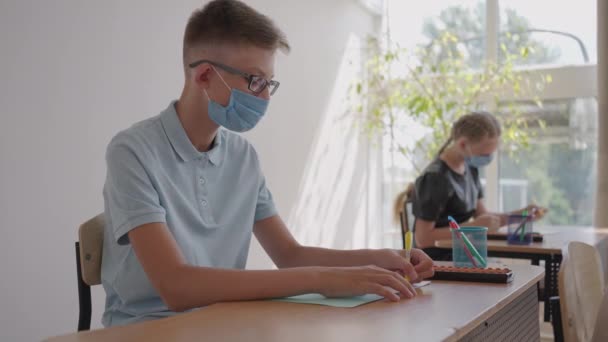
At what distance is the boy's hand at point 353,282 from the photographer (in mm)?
1331

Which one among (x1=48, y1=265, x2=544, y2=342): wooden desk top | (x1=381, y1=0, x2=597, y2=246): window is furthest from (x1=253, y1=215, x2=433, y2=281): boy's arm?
(x1=381, y1=0, x2=597, y2=246): window

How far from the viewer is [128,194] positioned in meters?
1.46

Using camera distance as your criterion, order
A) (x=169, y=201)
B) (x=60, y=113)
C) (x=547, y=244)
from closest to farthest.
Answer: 1. (x=169, y=201)
2. (x=60, y=113)
3. (x=547, y=244)

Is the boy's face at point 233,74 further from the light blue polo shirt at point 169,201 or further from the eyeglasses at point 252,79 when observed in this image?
the light blue polo shirt at point 169,201

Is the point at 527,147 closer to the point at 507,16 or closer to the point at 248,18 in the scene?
the point at 507,16

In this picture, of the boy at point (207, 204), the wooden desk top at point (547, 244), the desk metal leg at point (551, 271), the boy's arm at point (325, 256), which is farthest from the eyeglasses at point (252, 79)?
the desk metal leg at point (551, 271)

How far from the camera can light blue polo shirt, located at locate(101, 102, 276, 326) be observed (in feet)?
4.88

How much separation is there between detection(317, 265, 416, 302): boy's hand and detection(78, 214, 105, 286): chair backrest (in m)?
0.63

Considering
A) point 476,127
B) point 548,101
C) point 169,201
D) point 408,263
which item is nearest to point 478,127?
point 476,127

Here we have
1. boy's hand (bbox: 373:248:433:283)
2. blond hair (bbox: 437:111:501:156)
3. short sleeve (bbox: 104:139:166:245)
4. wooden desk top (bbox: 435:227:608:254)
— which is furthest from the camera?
blond hair (bbox: 437:111:501:156)

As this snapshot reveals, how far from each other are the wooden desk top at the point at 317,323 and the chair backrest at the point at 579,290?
1.16ft

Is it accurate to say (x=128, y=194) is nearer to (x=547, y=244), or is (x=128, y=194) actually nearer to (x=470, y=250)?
(x=470, y=250)

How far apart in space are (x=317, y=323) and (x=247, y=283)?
9.1 inches

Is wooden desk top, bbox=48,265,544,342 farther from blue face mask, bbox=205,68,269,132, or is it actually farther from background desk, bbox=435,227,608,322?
background desk, bbox=435,227,608,322
